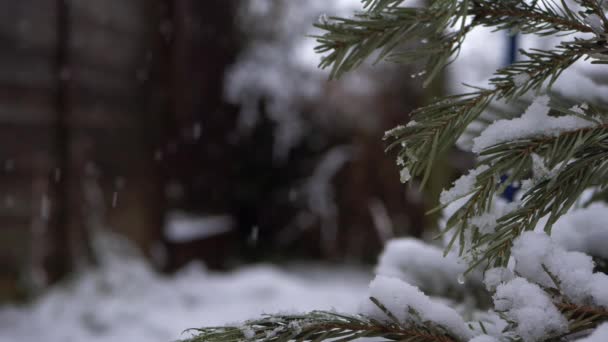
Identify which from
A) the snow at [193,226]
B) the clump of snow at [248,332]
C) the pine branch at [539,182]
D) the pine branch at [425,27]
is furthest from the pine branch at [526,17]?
the snow at [193,226]

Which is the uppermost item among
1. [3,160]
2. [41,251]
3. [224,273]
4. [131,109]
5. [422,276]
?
[131,109]

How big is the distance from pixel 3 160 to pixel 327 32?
9.10 ft

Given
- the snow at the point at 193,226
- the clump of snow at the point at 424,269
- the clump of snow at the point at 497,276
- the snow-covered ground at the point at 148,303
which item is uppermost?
the clump of snow at the point at 497,276

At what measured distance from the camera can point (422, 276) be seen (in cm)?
105

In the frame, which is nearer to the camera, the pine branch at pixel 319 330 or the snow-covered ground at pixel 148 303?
the pine branch at pixel 319 330

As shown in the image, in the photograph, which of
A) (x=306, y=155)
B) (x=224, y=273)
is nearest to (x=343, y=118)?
(x=306, y=155)

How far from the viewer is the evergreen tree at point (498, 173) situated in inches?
21.9

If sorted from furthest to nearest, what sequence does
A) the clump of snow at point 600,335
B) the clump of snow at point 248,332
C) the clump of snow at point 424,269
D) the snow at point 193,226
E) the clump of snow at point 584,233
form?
the snow at point 193,226 → the clump of snow at point 424,269 → the clump of snow at point 584,233 → the clump of snow at point 248,332 → the clump of snow at point 600,335

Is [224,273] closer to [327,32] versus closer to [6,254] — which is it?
[6,254]

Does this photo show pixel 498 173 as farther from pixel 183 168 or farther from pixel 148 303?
pixel 183 168

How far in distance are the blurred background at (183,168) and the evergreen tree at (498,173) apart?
160 cm

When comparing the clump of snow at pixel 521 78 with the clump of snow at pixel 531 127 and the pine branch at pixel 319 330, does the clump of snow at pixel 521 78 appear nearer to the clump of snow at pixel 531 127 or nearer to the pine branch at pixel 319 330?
the clump of snow at pixel 531 127

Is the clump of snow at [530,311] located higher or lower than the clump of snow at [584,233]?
lower

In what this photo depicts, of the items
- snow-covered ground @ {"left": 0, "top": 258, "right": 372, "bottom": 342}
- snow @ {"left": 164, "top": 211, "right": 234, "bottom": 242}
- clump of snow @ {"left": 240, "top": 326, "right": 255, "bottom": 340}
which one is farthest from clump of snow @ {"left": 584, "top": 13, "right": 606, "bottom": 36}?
snow @ {"left": 164, "top": 211, "right": 234, "bottom": 242}
